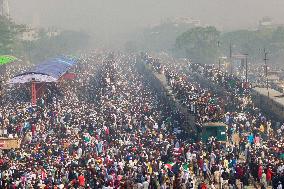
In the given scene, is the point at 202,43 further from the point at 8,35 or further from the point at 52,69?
the point at 52,69

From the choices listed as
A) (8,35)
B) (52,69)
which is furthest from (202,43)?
(52,69)

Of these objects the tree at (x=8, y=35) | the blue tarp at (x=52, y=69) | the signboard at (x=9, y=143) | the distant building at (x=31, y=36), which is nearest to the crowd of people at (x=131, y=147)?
the signboard at (x=9, y=143)

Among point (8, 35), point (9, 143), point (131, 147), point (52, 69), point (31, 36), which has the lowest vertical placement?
point (131, 147)

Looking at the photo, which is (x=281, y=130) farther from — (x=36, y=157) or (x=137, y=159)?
(x=36, y=157)

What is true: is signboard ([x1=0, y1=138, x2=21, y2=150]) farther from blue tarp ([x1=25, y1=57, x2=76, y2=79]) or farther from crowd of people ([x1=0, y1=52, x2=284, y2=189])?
blue tarp ([x1=25, y1=57, x2=76, y2=79])

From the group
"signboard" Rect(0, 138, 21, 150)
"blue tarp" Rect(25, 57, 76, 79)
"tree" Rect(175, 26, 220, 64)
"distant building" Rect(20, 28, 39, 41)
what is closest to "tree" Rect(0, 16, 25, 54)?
"blue tarp" Rect(25, 57, 76, 79)

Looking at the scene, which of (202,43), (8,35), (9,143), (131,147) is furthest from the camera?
(202,43)

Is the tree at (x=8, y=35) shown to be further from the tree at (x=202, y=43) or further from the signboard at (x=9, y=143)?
the signboard at (x=9, y=143)

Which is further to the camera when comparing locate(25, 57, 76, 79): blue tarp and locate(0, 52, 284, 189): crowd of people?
locate(25, 57, 76, 79): blue tarp
